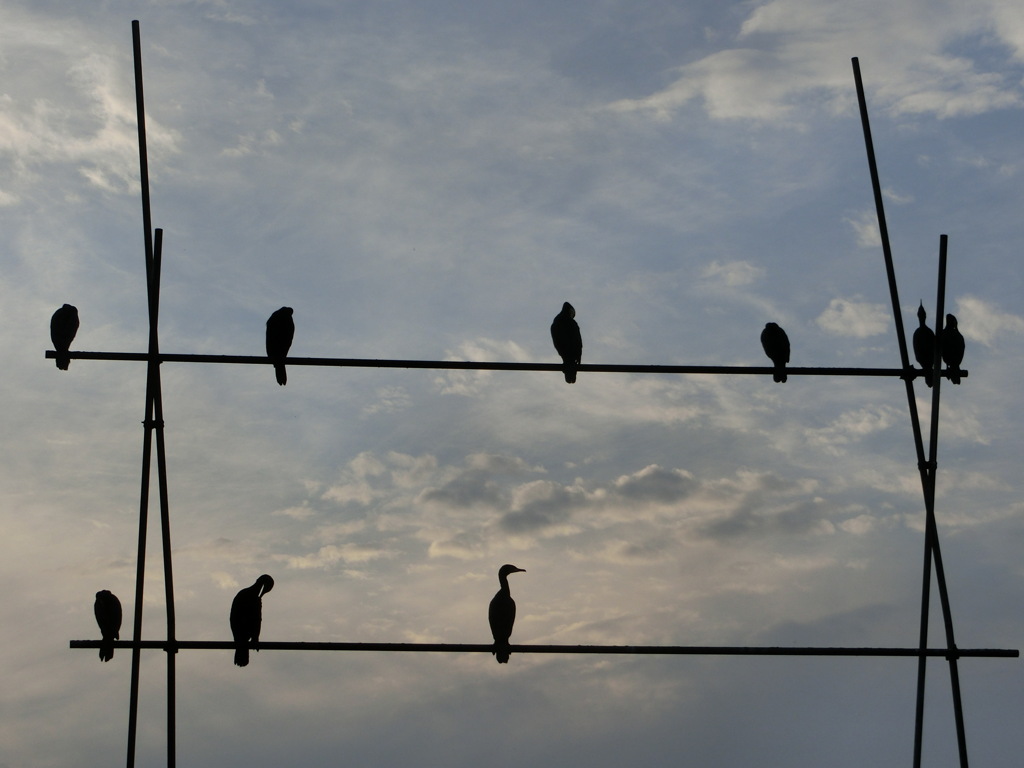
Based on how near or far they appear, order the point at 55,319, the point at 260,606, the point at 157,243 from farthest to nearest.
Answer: the point at 55,319 < the point at 260,606 < the point at 157,243

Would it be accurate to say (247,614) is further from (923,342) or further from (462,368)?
(923,342)

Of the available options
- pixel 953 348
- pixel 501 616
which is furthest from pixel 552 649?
pixel 953 348

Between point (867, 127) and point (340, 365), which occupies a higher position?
point (867, 127)

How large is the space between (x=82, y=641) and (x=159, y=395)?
228cm

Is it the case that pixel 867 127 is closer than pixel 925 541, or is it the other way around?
pixel 925 541

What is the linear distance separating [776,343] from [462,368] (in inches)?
197

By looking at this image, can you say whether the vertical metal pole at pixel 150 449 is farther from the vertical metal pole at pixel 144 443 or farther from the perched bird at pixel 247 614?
the perched bird at pixel 247 614

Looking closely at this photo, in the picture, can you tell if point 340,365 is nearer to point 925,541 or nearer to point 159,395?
point 159,395

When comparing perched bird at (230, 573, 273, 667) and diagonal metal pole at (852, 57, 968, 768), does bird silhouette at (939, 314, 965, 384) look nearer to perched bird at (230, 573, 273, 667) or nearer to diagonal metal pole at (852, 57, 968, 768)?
diagonal metal pole at (852, 57, 968, 768)

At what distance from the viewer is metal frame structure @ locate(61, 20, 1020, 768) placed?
38.0ft

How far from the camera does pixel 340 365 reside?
40.1ft

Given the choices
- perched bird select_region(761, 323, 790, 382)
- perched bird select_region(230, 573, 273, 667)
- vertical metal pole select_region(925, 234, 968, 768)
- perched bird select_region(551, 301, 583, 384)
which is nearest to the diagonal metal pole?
vertical metal pole select_region(925, 234, 968, 768)

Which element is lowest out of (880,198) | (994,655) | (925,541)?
(994,655)

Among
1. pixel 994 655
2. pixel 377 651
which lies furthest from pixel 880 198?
pixel 377 651
